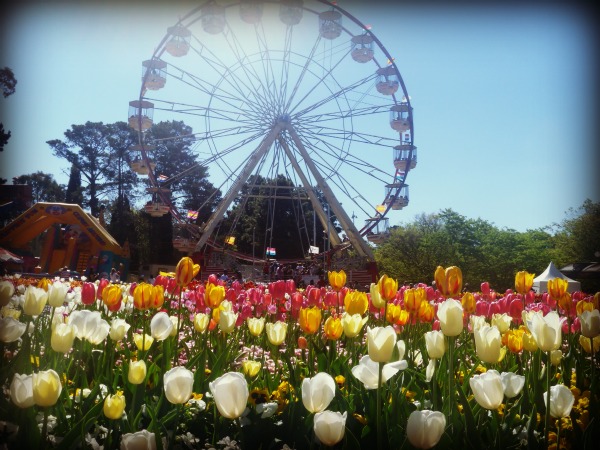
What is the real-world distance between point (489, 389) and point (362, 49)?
16.2 meters

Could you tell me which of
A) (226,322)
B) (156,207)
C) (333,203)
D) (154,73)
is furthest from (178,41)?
(226,322)

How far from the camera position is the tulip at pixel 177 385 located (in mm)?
1393

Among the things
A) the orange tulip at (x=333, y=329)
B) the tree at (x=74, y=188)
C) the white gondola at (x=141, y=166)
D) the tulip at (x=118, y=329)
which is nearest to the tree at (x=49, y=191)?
the tree at (x=74, y=188)

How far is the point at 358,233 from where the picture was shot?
19312mm

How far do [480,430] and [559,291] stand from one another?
4.48 ft

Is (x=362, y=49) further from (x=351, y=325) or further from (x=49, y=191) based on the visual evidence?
(x=49, y=191)

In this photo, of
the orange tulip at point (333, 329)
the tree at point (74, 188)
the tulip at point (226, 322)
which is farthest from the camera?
the tree at point (74, 188)

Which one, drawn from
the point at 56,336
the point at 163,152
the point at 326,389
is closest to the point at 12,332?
the point at 56,336

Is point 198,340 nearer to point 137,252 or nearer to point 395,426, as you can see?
point 395,426

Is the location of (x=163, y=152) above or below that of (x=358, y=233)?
above

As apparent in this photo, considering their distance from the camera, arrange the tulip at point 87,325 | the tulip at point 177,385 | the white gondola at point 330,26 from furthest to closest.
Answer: the white gondola at point 330,26 → the tulip at point 87,325 → the tulip at point 177,385

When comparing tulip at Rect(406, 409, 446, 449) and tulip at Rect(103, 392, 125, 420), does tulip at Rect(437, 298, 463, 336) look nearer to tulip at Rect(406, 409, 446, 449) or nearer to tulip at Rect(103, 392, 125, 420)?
tulip at Rect(406, 409, 446, 449)

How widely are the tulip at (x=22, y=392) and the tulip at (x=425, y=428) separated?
2.77 feet

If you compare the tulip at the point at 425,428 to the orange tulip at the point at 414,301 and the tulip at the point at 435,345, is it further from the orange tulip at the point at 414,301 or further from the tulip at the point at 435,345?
the orange tulip at the point at 414,301
